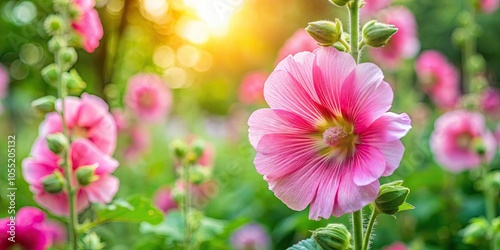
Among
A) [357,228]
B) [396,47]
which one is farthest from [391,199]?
[396,47]

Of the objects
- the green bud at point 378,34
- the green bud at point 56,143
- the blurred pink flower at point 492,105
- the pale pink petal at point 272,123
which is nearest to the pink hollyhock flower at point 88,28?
the green bud at point 56,143

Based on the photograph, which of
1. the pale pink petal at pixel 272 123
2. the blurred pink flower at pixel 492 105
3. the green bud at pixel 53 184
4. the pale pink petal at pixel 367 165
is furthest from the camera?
the blurred pink flower at pixel 492 105

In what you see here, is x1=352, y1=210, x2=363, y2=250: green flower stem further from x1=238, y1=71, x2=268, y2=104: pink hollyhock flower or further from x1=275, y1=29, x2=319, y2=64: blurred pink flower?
x1=238, y1=71, x2=268, y2=104: pink hollyhock flower

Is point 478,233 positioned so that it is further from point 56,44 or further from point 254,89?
point 254,89

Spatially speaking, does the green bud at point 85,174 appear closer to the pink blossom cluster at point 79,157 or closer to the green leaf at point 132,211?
the pink blossom cluster at point 79,157

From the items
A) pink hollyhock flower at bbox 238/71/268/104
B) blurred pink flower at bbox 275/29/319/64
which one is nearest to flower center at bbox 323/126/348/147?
blurred pink flower at bbox 275/29/319/64
